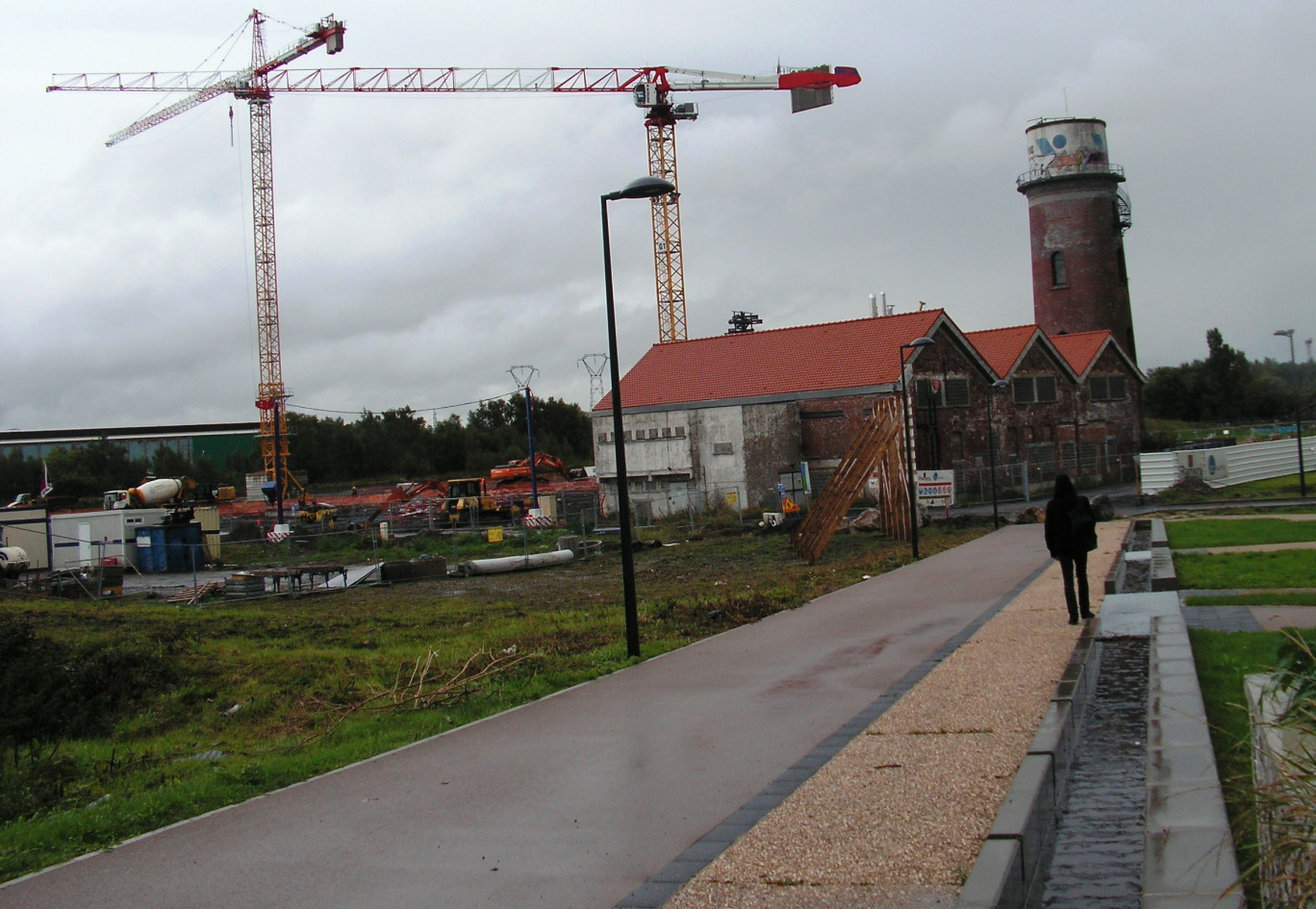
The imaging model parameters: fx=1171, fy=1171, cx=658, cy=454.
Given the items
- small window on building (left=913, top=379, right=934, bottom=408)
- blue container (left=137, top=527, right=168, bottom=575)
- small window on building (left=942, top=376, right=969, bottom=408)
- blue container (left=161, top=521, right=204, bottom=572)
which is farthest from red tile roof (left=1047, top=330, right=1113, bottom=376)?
blue container (left=137, top=527, right=168, bottom=575)

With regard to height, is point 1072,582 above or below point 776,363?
below

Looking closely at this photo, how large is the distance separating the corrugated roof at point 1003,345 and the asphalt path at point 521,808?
143 feet

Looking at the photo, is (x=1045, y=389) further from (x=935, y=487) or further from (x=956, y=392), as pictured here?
(x=935, y=487)

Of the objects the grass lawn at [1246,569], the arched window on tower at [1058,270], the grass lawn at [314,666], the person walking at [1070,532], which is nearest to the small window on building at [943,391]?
the arched window on tower at [1058,270]

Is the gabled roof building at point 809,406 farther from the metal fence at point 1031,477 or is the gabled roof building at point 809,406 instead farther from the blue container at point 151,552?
the blue container at point 151,552

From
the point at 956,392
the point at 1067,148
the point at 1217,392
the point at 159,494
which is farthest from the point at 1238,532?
the point at 1217,392

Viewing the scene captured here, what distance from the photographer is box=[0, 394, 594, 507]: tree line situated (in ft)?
295

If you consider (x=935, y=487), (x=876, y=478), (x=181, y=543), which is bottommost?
(x=181, y=543)

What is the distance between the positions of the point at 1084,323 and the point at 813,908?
207 ft

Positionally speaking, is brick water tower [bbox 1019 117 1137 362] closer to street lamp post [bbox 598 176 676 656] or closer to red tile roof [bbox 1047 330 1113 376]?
red tile roof [bbox 1047 330 1113 376]

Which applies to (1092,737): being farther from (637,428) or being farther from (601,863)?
(637,428)

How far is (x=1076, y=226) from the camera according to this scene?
6222cm

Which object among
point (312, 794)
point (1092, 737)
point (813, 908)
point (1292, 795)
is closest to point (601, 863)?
point (813, 908)

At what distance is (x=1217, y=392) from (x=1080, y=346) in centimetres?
3589
